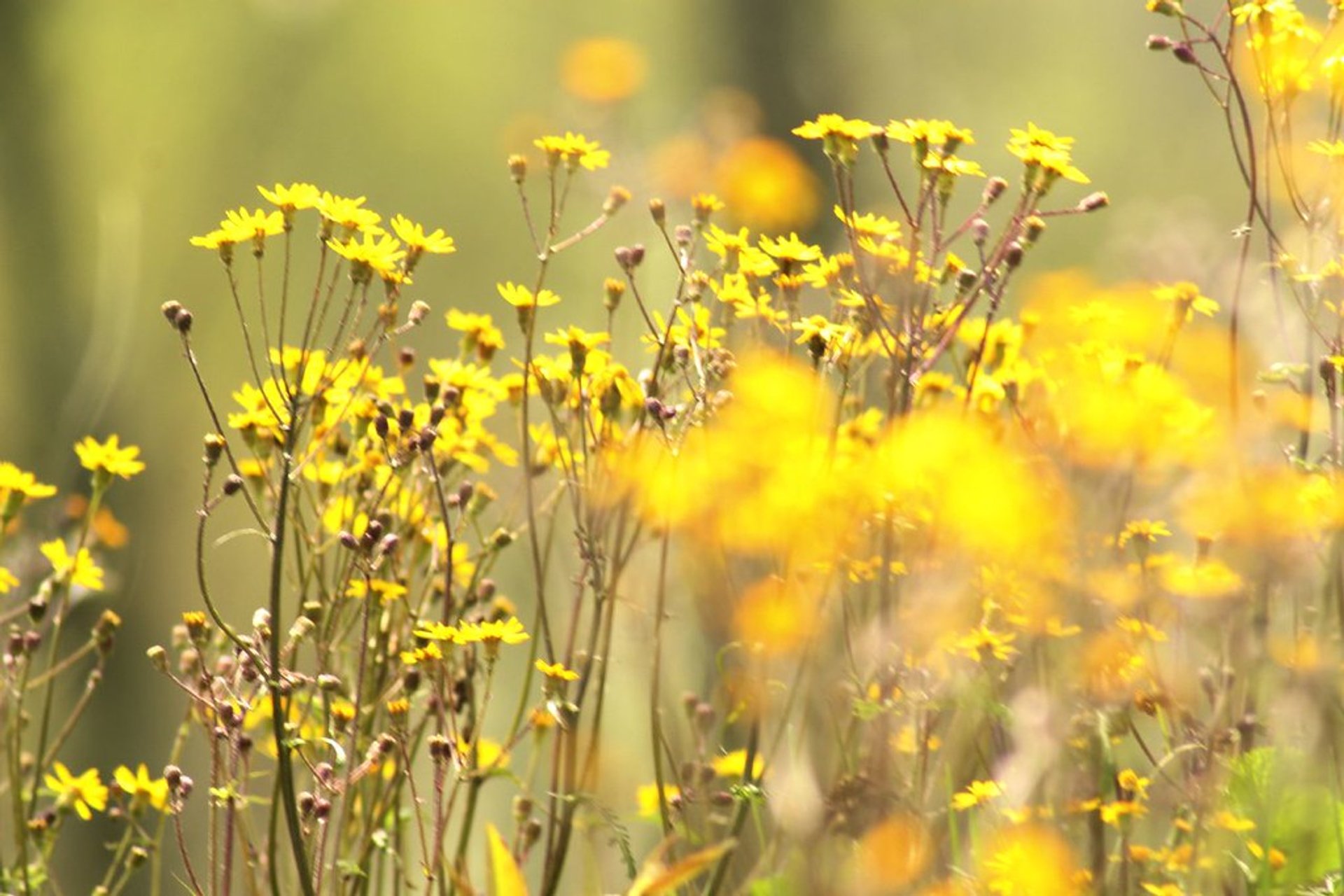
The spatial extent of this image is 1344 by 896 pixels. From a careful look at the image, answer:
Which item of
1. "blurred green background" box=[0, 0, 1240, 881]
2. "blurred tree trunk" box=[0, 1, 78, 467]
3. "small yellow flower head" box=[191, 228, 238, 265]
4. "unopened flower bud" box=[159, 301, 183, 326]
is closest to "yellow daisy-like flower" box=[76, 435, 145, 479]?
"unopened flower bud" box=[159, 301, 183, 326]

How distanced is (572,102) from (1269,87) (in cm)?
579

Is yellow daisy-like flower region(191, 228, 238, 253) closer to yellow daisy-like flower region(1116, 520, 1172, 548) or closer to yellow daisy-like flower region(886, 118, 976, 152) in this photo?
yellow daisy-like flower region(886, 118, 976, 152)

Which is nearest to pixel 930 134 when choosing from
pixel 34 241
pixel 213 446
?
pixel 213 446

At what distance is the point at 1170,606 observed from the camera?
69.4 inches

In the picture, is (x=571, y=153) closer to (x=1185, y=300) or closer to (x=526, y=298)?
(x=526, y=298)

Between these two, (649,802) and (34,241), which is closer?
(649,802)

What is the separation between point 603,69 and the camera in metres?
7.44

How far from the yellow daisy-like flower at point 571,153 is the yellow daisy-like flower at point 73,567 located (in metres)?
0.74

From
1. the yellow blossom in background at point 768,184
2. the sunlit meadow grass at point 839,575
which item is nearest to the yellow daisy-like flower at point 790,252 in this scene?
the sunlit meadow grass at point 839,575

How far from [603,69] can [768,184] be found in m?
2.66

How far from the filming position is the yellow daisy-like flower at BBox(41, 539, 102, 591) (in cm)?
188

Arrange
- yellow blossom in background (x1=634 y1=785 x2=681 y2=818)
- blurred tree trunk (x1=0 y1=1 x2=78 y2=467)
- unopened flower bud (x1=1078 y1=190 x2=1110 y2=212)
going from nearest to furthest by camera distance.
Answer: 1. unopened flower bud (x1=1078 y1=190 x2=1110 y2=212)
2. yellow blossom in background (x1=634 y1=785 x2=681 y2=818)
3. blurred tree trunk (x1=0 y1=1 x2=78 y2=467)

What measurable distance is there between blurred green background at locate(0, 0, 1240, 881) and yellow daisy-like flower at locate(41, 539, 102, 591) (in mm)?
1684

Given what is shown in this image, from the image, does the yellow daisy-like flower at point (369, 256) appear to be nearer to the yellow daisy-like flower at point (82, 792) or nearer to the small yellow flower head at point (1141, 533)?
the yellow daisy-like flower at point (82, 792)
